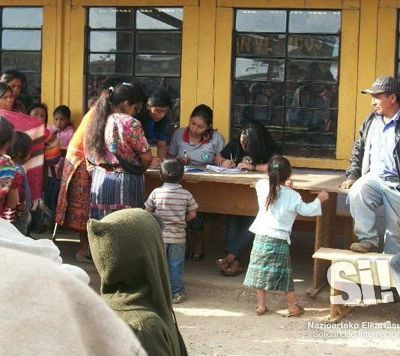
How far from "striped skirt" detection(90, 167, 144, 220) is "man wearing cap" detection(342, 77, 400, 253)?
1610 millimetres

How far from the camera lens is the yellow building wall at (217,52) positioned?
6.94 meters

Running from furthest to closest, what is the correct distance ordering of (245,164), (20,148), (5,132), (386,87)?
(245,164) < (386,87) < (20,148) < (5,132)

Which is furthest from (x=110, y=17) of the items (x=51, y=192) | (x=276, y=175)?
(x=276, y=175)

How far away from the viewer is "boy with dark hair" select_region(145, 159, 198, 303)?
5883 mm

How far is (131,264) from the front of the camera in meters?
2.33

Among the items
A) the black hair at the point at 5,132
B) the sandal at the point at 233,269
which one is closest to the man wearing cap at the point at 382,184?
the sandal at the point at 233,269

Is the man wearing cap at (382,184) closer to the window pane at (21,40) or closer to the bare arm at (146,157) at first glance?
the bare arm at (146,157)

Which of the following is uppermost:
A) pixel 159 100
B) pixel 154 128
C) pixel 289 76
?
pixel 289 76

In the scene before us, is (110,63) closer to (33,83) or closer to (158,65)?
(158,65)

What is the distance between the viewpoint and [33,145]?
5992 mm

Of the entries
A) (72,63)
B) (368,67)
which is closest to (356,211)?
(368,67)

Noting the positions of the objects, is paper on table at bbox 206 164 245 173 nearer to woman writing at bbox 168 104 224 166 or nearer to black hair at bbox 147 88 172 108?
woman writing at bbox 168 104 224 166

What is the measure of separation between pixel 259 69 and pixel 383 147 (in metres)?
1.90

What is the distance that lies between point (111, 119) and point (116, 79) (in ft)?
6.44
